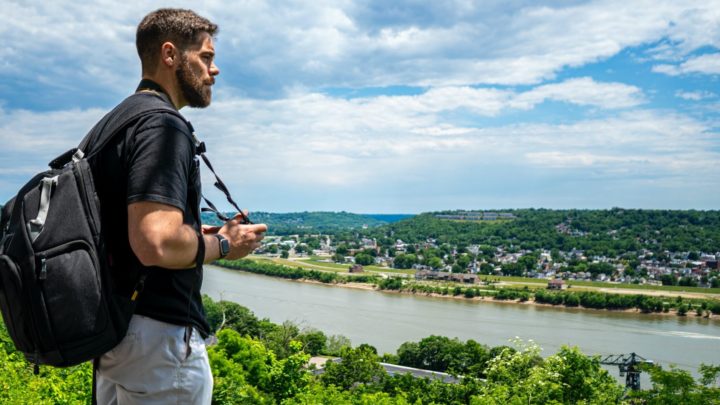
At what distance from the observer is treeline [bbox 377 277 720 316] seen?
32000 mm

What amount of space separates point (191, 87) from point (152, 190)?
0.29 meters

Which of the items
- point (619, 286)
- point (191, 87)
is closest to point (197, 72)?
point (191, 87)

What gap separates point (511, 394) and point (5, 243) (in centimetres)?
1161

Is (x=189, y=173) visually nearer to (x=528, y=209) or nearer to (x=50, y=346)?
(x=50, y=346)

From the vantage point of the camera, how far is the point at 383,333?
24.1 m

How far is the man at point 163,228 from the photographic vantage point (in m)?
1.07

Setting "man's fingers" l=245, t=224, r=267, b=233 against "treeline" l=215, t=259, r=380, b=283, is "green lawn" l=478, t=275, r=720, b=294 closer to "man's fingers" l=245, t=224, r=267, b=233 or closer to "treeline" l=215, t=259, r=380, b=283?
"treeline" l=215, t=259, r=380, b=283

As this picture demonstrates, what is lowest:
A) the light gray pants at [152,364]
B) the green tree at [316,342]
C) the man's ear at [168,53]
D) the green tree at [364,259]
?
the green tree at [316,342]

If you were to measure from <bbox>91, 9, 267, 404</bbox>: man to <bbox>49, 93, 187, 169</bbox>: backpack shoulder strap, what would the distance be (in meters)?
0.01

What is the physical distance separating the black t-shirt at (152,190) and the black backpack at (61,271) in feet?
0.09

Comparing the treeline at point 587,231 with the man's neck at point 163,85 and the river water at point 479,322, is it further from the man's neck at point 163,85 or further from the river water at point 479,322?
the man's neck at point 163,85

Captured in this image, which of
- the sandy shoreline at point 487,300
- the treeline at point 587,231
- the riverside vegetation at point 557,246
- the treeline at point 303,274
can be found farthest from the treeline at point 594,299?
the treeline at point 587,231

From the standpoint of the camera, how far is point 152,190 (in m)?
1.06

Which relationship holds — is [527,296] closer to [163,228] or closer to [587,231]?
[163,228]
